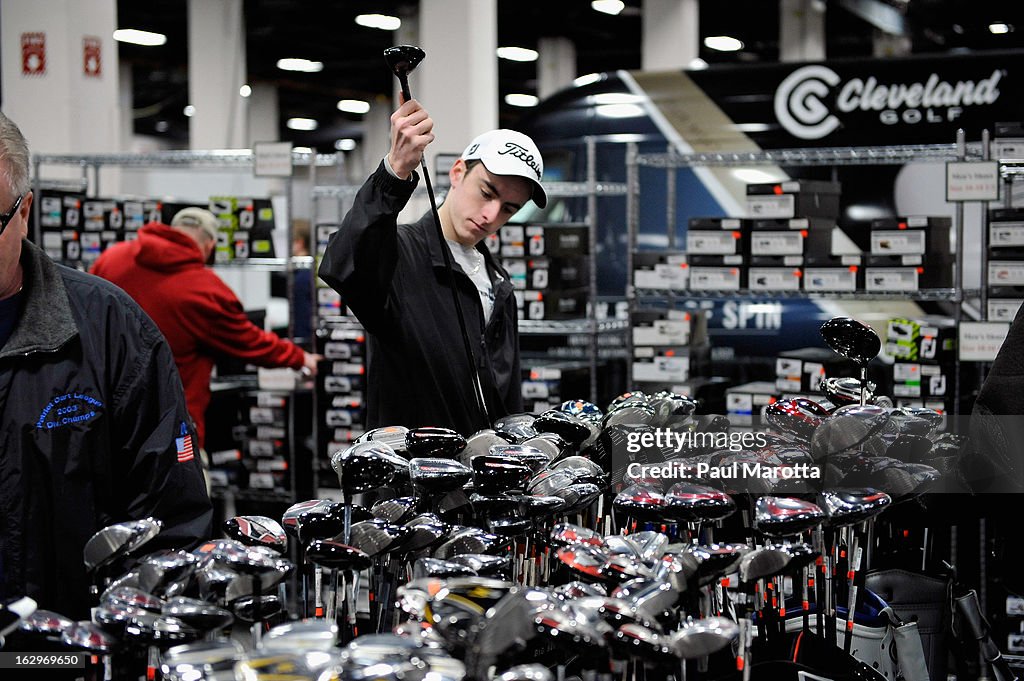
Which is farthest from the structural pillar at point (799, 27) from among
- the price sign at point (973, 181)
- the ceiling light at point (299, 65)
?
the price sign at point (973, 181)

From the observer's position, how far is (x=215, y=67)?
40.9 ft

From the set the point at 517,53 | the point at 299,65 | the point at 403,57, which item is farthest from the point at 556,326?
the point at 299,65

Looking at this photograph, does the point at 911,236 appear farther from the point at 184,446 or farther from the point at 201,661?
the point at 201,661

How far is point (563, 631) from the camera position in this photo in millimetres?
1229

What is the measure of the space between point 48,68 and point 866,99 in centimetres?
520

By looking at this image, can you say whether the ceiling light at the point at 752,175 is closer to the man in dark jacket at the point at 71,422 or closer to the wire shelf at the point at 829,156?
the wire shelf at the point at 829,156

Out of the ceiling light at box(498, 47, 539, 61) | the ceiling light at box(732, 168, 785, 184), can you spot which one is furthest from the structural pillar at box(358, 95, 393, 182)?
the ceiling light at box(732, 168, 785, 184)

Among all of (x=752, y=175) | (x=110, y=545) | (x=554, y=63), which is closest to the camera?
(x=110, y=545)

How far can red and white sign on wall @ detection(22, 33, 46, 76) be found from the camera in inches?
305

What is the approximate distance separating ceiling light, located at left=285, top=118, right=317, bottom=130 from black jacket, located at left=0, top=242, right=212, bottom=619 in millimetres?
23314

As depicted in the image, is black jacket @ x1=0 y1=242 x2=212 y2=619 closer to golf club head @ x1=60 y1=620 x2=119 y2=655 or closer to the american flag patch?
the american flag patch

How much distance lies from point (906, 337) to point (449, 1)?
164 inches

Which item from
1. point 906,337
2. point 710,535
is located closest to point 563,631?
point 710,535

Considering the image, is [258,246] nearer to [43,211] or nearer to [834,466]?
[43,211]
